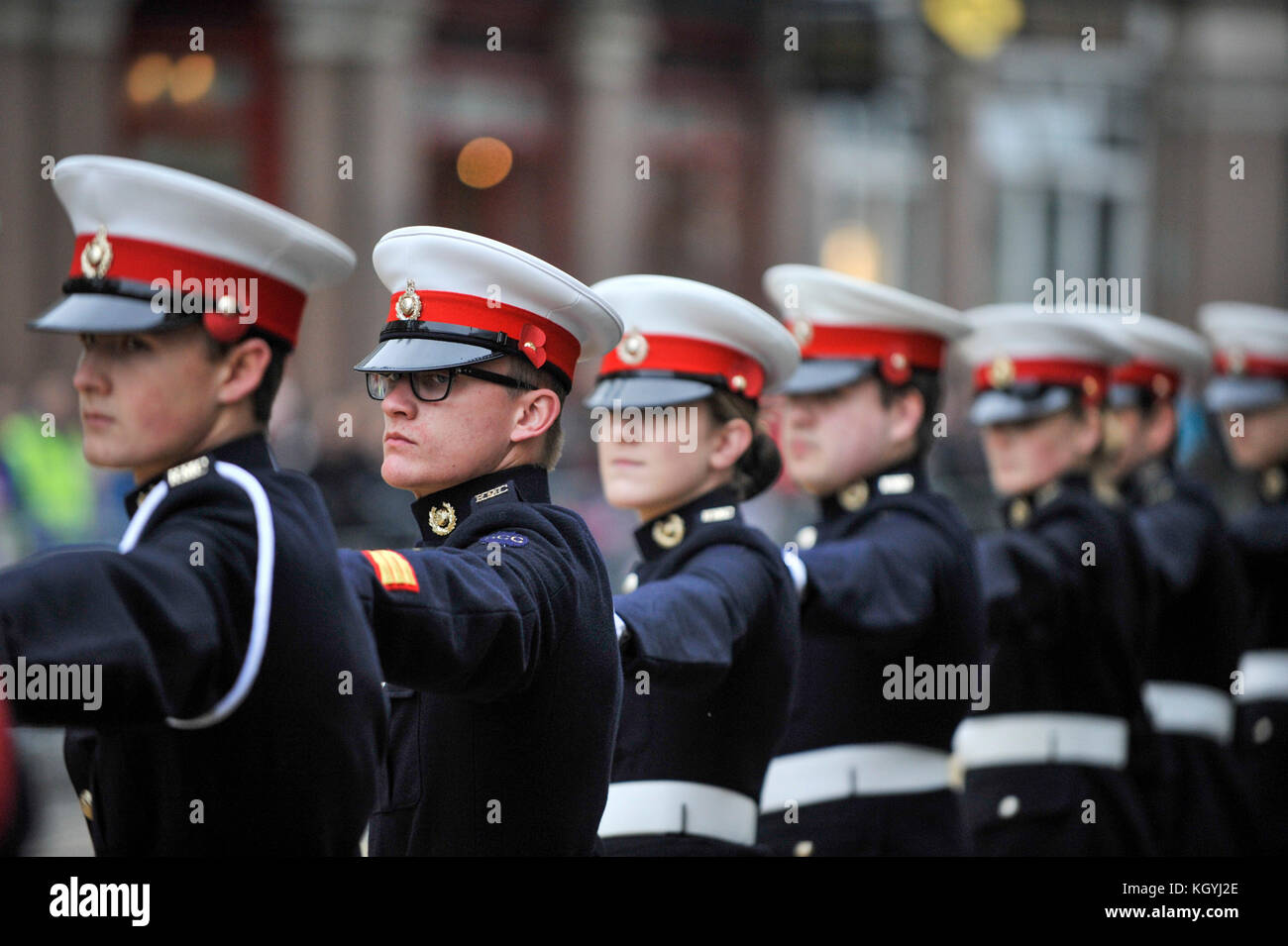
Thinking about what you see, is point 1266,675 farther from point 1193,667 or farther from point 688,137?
point 688,137

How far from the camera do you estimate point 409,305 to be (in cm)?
282

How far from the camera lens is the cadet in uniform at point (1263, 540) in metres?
6.04

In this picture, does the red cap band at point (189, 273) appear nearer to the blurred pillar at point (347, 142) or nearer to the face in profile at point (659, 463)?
the face in profile at point (659, 463)

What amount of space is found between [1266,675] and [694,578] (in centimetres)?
371

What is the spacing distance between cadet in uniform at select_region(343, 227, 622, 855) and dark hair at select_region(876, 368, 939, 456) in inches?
62.6

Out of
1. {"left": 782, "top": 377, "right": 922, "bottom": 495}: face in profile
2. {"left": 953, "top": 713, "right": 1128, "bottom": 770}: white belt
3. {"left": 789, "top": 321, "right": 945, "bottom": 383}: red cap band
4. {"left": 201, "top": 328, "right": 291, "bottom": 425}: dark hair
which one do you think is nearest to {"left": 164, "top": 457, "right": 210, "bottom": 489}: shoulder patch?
{"left": 201, "top": 328, "right": 291, "bottom": 425}: dark hair

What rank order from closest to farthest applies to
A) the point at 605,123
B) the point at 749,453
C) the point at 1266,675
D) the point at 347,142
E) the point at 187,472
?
the point at 187,472 → the point at 749,453 → the point at 1266,675 → the point at 347,142 → the point at 605,123

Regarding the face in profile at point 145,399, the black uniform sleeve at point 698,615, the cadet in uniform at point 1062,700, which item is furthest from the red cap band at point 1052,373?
the face in profile at point 145,399

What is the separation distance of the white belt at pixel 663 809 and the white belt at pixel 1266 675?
340cm

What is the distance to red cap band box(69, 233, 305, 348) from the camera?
260 cm

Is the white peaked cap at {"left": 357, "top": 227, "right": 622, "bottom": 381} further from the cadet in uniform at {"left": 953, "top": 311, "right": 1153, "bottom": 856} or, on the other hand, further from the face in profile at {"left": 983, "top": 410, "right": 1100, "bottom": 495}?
the face in profile at {"left": 983, "top": 410, "right": 1100, "bottom": 495}

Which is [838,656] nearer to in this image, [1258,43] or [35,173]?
[35,173]

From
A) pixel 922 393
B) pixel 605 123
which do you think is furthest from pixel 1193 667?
pixel 605 123
